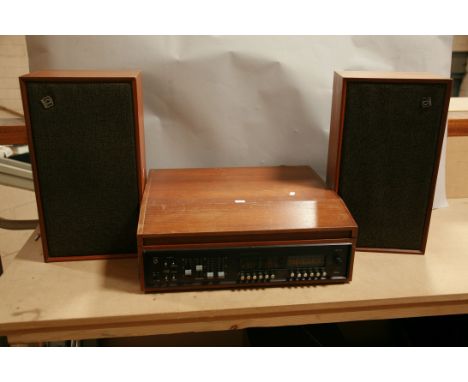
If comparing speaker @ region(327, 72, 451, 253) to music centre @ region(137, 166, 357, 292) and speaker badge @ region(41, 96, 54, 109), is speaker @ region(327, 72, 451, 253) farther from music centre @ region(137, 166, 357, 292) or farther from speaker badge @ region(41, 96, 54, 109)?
speaker badge @ region(41, 96, 54, 109)

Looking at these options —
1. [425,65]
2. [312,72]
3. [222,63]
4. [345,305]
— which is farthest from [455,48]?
[345,305]

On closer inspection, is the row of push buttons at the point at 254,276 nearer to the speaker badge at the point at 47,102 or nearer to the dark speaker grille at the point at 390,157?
the dark speaker grille at the point at 390,157

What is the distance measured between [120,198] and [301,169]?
0.54m

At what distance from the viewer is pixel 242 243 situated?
896mm

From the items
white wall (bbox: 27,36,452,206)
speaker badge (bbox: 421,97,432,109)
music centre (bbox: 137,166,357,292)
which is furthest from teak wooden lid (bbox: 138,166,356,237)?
speaker badge (bbox: 421,97,432,109)

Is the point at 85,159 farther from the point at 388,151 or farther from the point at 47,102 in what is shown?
the point at 388,151

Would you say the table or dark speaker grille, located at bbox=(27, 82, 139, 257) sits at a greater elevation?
dark speaker grille, located at bbox=(27, 82, 139, 257)

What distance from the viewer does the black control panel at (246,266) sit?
890 millimetres

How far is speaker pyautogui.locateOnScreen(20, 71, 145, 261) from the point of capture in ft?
2.85

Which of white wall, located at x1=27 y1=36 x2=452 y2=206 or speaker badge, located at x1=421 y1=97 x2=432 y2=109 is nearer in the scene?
speaker badge, located at x1=421 y1=97 x2=432 y2=109

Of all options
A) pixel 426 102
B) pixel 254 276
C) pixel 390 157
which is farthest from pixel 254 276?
pixel 426 102

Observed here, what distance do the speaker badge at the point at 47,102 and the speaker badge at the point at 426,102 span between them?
0.79 metres

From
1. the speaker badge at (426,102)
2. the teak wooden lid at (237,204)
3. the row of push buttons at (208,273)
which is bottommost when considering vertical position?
→ the row of push buttons at (208,273)

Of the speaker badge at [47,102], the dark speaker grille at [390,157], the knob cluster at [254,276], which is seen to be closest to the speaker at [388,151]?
the dark speaker grille at [390,157]
